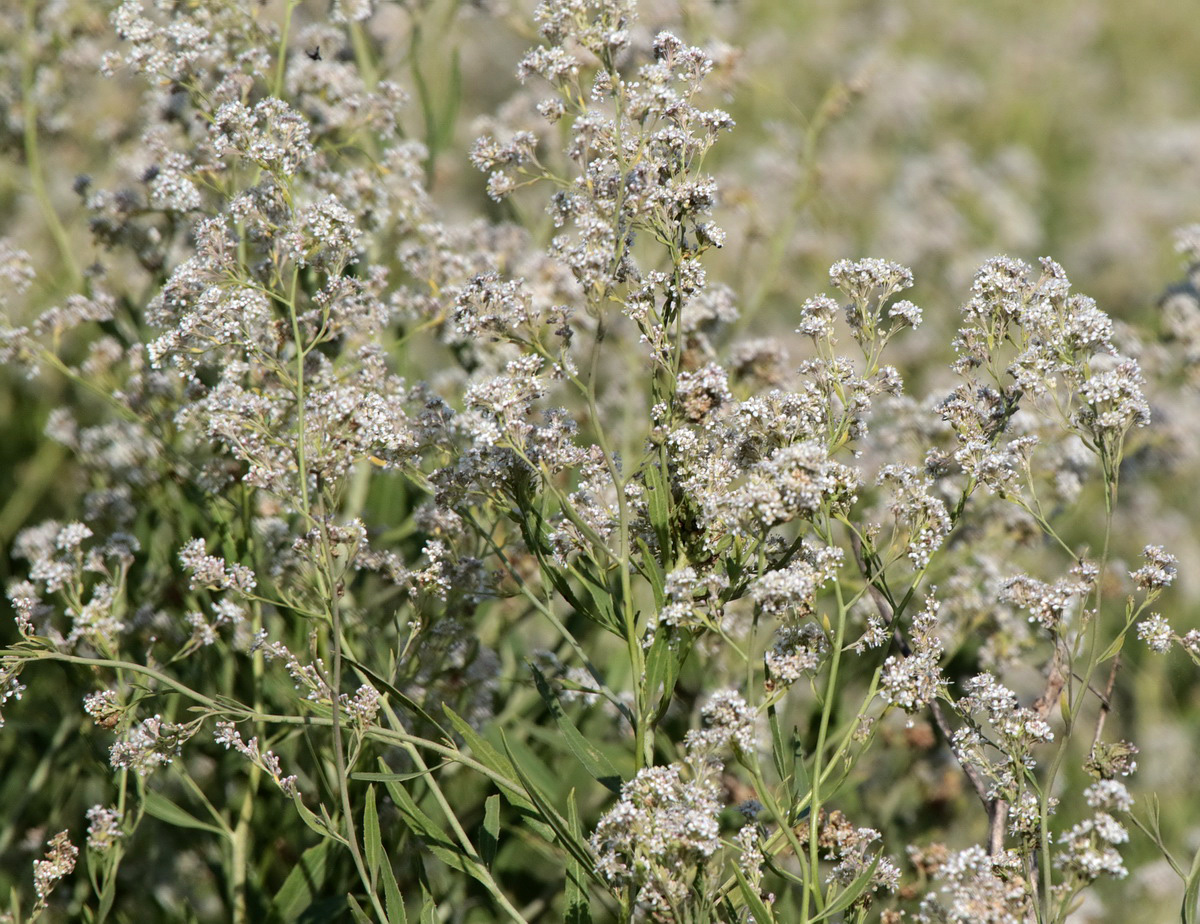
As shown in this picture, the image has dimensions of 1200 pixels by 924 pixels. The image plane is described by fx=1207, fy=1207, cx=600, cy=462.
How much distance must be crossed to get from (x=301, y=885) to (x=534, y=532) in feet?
2.99

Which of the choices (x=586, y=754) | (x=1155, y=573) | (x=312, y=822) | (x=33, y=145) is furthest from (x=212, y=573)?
(x=33, y=145)

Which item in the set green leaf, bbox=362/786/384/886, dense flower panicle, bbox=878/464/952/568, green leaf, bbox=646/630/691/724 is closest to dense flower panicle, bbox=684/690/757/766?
green leaf, bbox=646/630/691/724

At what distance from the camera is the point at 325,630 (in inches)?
98.7

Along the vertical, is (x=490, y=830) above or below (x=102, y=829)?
above

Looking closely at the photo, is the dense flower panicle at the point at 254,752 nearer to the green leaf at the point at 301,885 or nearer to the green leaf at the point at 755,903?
the green leaf at the point at 301,885

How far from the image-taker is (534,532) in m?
1.98

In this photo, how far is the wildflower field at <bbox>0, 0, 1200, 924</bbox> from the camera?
1.85 metres

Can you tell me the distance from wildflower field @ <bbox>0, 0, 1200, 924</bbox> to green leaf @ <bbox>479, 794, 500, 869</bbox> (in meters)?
0.05

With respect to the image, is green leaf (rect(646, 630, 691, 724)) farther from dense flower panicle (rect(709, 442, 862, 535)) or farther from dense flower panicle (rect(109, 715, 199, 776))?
dense flower panicle (rect(109, 715, 199, 776))

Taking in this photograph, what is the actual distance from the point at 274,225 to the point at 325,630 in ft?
2.85

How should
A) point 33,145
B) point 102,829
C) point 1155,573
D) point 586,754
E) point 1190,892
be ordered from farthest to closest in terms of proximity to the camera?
1. point 33,145
2. point 102,829
3. point 586,754
4. point 1155,573
5. point 1190,892

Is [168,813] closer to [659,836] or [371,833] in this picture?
[371,833]

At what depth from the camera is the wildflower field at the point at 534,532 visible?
1848mm

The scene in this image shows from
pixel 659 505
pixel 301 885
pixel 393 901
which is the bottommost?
pixel 301 885
